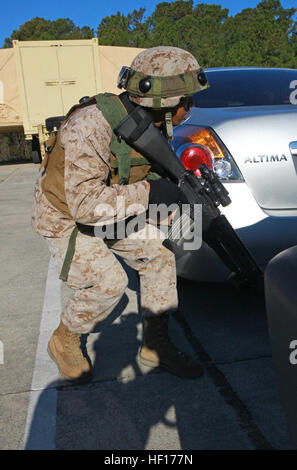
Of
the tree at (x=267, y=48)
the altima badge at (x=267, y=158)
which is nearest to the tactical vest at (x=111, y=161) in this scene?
the altima badge at (x=267, y=158)

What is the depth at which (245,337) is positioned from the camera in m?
2.85

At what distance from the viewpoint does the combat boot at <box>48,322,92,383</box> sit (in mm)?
2461

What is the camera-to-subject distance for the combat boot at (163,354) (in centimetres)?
246

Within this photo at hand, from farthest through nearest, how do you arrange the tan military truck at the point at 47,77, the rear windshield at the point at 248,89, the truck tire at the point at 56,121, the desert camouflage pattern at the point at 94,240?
1. the tan military truck at the point at 47,77
2. the truck tire at the point at 56,121
3. the rear windshield at the point at 248,89
4. the desert camouflage pattern at the point at 94,240

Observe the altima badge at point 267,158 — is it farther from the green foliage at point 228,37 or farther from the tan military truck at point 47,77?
the tan military truck at point 47,77

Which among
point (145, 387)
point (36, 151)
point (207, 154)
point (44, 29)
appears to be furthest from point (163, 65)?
point (44, 29)

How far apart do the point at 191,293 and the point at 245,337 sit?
0.75 meters

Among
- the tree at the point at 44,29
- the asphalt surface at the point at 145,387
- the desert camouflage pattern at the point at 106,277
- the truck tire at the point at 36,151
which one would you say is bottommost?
the truck tire at the point at 36,151

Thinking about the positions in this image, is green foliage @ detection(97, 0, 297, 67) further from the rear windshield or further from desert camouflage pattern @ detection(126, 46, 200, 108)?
desert camouflage pattern @ detection(126, 46, 200, 108)

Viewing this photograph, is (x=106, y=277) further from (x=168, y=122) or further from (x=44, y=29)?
(x=44, y=29)

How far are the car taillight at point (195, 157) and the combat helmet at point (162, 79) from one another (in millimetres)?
466

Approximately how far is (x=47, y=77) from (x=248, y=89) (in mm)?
11959

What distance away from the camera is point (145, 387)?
2.40 m
